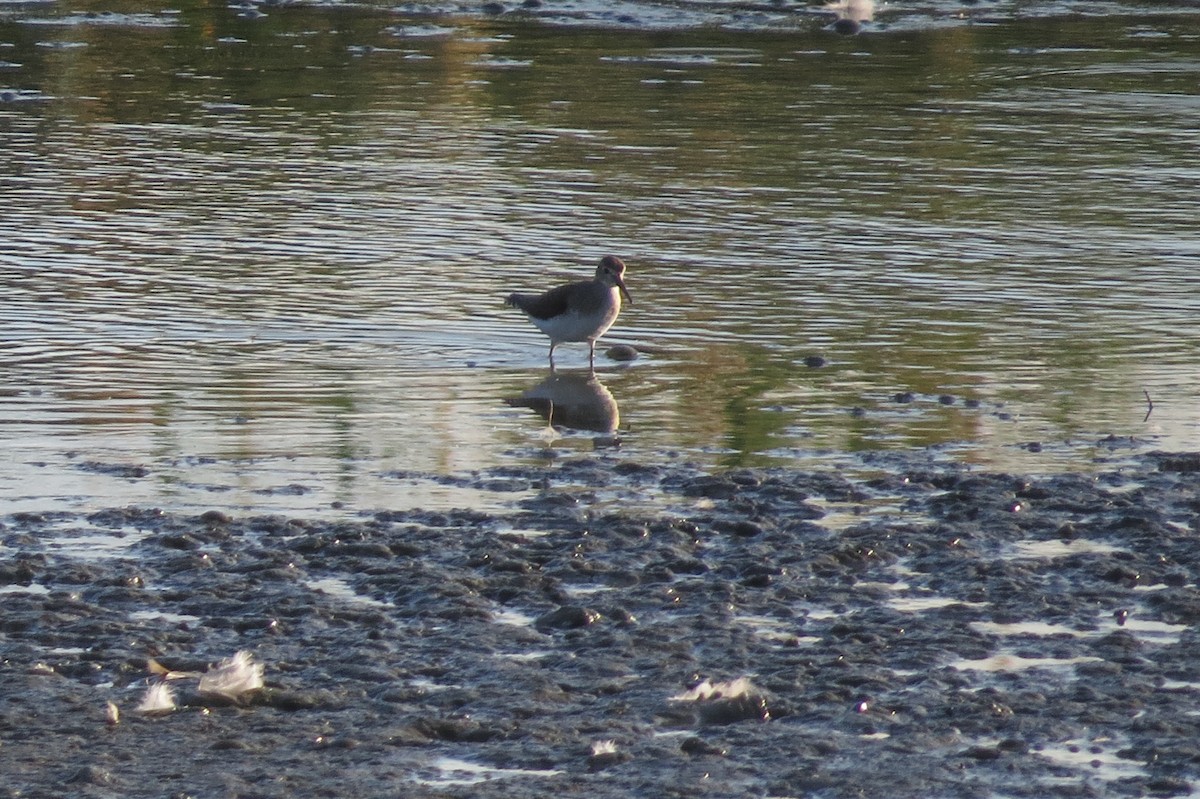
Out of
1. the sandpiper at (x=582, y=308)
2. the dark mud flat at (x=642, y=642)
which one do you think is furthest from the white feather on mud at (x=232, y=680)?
the sandpiper at (x=582, y=308)

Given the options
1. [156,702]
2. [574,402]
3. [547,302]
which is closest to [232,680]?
[156,702]

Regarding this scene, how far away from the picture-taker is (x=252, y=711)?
6.05m

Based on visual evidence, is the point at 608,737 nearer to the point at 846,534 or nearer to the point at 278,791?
the point at 278,791

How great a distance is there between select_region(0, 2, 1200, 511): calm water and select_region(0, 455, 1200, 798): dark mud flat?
702 millimetres

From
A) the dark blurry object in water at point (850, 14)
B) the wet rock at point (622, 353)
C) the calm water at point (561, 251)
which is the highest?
the dark blurry object in water at point (850, 14)

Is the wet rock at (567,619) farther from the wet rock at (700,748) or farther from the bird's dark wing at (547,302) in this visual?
the bird's dark wing at (547,302)

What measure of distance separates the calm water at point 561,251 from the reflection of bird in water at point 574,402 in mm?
132

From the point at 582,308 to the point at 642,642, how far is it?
482 centimetres

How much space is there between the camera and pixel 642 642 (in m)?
6.66

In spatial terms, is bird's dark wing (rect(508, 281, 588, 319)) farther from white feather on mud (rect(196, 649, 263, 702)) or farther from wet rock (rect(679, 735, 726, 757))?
wet rock (rect(679, 735, 726, 757))

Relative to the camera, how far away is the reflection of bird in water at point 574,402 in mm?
10109

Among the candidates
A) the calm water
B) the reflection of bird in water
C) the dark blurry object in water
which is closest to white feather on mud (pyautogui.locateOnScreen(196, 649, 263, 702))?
the calm water

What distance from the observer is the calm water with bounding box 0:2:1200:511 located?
966 centimetres

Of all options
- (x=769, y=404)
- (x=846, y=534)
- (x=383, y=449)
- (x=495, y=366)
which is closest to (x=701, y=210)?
(x=495, y=366)
